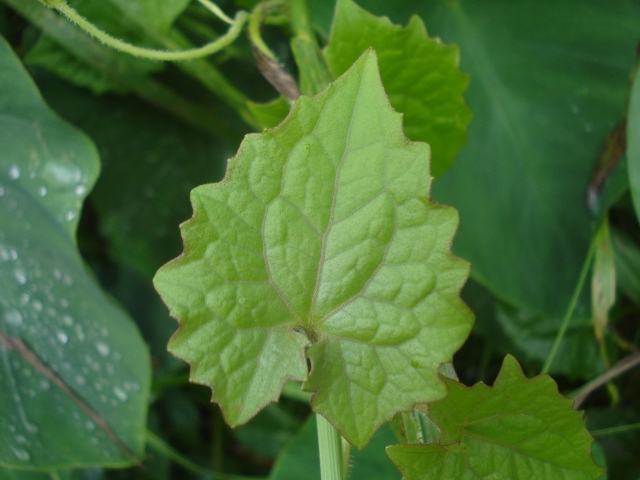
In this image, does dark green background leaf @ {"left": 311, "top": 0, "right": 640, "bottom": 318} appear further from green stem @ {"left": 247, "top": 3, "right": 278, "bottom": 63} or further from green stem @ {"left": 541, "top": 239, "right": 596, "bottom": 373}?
green stem @ {"left": 247, "top": 3, "right": 278, "bottom": 63}

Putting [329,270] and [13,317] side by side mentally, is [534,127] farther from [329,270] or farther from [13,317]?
[13,317]

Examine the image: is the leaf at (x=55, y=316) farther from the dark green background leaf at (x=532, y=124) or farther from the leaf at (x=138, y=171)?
the dark green background leaf at (x=532, y=124)

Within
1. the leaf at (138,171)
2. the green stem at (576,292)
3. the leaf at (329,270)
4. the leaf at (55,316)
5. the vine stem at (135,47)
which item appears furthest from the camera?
the leaf at (138,171)

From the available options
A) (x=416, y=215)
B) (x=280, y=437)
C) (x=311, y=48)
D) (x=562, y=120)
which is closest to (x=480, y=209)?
(x=562, y=120)

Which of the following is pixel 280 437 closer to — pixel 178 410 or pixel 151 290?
pixel 178 410

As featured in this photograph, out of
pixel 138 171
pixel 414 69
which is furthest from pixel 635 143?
pixel 138 171

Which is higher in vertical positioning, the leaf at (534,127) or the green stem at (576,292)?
the leaf at (534,127)

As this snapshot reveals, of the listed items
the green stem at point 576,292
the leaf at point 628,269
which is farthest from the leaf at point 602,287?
the leaf at point 628,269
